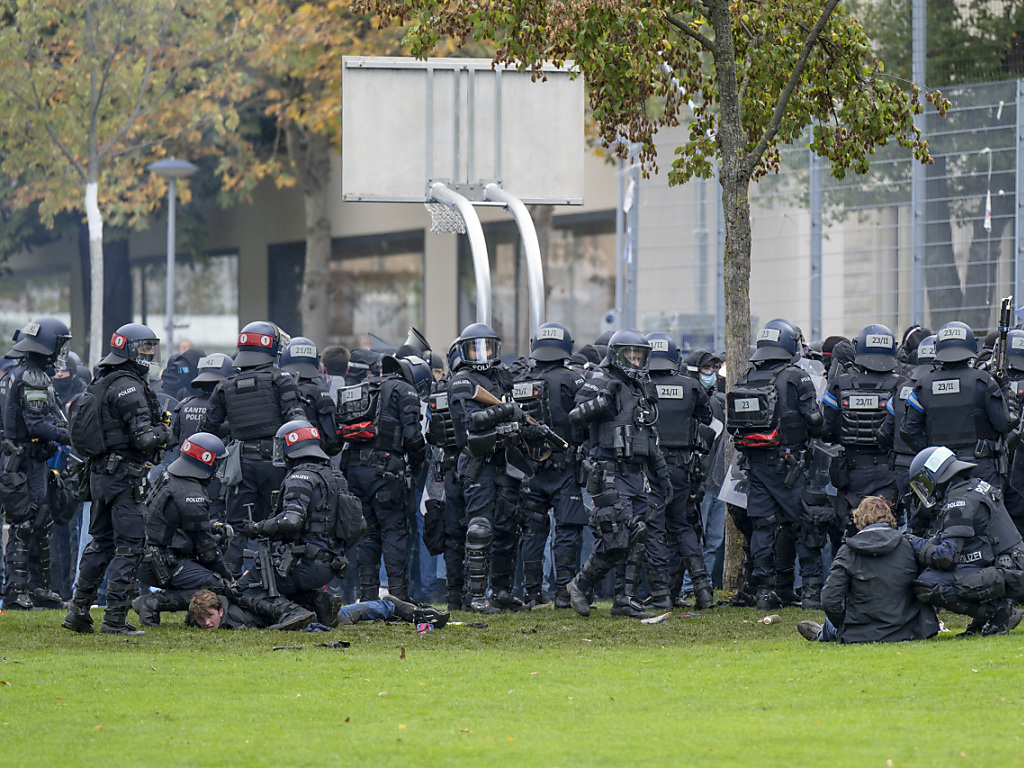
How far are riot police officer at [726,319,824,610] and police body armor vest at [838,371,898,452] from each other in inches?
10.5

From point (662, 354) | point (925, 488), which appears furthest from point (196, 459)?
point (925, 488)

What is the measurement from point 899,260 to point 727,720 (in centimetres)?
1032

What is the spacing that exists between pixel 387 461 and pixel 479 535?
3.40 ft

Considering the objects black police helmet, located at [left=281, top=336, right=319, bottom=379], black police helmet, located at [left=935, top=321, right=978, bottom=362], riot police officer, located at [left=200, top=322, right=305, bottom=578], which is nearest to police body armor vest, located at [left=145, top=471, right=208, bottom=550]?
riot police officer, located at [left=200, top=322, right=305, bottom=578]

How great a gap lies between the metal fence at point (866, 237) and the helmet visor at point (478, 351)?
5.70 m

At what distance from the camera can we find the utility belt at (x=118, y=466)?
10.5 metres

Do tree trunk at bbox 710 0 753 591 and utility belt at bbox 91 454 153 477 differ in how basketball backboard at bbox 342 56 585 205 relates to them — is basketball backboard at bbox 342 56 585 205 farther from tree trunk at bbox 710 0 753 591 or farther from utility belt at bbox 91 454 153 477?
utility belt at bbox 91 454 153 477

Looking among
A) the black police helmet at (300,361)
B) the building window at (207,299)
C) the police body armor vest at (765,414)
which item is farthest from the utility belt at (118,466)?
the building window at (207,299)

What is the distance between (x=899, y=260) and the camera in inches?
644

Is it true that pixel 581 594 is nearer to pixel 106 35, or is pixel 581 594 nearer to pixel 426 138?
pixel 426 138

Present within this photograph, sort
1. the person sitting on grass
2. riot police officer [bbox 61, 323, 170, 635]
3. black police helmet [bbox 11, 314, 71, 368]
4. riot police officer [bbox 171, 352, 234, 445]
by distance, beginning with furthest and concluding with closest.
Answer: riot police officer [bbox 171, 352, 234, 445] < black police helmet [bbox 11, 314, 71, 368] < riot police officer [bbox 61, 323, 170, 635] < the person sitting on grass

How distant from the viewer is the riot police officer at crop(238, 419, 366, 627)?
10.4m

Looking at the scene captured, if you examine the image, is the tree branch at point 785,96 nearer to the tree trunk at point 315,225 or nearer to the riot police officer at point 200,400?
the riot police officer at point 200,400

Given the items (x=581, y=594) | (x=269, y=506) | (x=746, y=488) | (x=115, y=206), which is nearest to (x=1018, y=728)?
(x=581, y=594)
